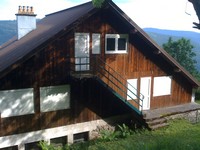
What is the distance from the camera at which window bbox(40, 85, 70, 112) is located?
14.0 meters

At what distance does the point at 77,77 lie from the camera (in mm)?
13719

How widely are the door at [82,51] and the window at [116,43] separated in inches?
57.8

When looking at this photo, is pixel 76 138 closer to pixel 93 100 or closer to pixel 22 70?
pixel 93 100

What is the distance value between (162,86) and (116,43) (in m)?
5.22

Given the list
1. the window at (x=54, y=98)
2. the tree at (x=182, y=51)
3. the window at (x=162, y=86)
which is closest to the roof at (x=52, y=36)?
the window at (x=162, y=86)

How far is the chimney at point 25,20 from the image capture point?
67.9 feet

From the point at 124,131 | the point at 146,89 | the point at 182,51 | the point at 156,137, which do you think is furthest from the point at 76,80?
the point at 182,51

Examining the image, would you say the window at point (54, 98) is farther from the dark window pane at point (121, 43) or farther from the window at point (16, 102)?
the dark window pane at point (121, 43)

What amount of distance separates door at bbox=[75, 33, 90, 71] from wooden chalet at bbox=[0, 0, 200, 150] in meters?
0.06

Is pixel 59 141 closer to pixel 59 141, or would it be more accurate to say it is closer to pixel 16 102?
pixel 59 141

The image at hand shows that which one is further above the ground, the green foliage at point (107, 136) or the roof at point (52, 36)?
the roof at point (52, 36)

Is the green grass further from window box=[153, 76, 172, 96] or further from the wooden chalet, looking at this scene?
window box=[153, 76, 172, 96]

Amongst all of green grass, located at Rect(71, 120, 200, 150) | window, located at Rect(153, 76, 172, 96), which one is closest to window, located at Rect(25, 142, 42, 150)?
green grass, located at Rect(71, 120, 200, 150)

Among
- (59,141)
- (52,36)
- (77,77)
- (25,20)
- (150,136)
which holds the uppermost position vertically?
(25,20)
